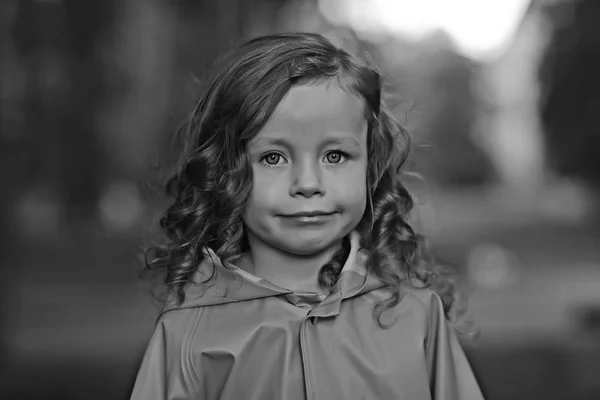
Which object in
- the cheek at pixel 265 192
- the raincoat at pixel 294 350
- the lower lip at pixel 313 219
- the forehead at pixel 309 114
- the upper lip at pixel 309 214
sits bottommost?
the raincoat at pixel 294 350

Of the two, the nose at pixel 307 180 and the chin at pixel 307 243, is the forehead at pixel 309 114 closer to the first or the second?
the nose at pixel 307 180

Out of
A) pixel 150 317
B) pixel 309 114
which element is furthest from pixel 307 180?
pixel 150 317

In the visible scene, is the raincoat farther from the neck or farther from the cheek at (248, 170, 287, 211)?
the cheek at (248, 170, 287, 211)

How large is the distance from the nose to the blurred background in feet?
14.6

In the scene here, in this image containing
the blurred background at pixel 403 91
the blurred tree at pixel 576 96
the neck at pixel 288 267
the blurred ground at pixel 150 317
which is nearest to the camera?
the neck at pixel 288 267

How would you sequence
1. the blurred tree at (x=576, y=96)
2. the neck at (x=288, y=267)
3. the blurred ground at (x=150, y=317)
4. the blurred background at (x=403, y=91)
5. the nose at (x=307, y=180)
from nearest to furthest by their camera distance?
the nose at (x=307, y=180) → the neck at (x=288, y=267) → the blurred ground at (x=150, y=317) → the blurred tree at (x=576, y=96) → the blurred background at (x=403, y=91)

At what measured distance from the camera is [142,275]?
2166mm

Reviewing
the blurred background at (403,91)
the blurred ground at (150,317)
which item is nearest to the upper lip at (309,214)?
the blurred ground at (150,317)

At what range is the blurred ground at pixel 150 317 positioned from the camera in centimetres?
488

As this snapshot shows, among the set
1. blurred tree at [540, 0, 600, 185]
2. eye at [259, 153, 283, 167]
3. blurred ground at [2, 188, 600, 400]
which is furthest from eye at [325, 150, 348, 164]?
blurred tree at [540, 0, 600, 185]

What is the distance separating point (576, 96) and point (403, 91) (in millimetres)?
1325

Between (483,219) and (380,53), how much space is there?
2.35 meters

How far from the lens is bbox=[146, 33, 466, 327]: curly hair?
71.1 inches

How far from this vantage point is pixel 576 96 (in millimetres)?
6273
